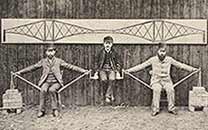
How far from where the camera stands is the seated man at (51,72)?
22.5 feet

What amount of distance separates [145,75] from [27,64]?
220 centimetres

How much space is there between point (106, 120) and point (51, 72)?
52.7 inches

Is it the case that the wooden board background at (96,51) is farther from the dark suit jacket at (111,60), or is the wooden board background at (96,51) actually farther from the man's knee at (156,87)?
the man's knee at (156,87)

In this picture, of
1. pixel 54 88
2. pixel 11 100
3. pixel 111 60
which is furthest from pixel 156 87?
pixel 11 100

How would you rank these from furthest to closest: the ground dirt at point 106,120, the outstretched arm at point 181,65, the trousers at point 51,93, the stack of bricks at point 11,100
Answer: the outstretched arm at point 181,65 < the stack of bricks at point 11,100 < the trousers at point 51,93 < the ground dirt at point 106,120

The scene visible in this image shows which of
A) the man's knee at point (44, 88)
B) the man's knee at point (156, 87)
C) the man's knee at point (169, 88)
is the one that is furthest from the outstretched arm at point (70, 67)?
the man's knee at point (169, 88)

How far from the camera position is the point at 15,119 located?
21.7ft

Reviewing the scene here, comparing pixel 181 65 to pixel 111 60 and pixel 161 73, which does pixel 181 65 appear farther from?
pixel 111 60

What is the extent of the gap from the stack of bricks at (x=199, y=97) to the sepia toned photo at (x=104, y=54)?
0.7 inches

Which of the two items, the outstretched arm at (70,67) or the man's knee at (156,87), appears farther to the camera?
the outstretched arm at (70,67)

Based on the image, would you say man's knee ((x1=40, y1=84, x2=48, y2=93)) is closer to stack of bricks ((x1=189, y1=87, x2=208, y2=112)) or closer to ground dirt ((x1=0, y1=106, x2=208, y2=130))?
ground dirt ((x1=0, y1=106, x2=208, y2=130))

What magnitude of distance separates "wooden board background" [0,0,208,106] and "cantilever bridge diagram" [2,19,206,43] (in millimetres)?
136

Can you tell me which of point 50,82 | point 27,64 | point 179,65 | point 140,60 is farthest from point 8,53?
point 179,65

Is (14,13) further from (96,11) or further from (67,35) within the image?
(96,11)
